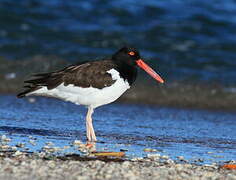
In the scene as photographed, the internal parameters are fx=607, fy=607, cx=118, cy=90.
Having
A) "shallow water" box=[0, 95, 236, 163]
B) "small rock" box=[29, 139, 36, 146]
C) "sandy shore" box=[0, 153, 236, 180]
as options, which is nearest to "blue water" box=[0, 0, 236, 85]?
"shallow water" box=[0, 95, 236, 163]

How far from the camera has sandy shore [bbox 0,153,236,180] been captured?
529 cm

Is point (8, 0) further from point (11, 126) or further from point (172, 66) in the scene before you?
point (11, 126)

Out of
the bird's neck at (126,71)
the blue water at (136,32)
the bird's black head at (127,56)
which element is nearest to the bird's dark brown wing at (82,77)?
the bird's neck at (126,71)

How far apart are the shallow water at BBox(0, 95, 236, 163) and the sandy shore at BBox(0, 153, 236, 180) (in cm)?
58

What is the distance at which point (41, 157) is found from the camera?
20.3 ft

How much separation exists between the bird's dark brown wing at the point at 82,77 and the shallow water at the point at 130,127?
647 mm

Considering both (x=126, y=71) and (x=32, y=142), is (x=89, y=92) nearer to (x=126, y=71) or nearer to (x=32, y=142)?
(x=126, y=71)

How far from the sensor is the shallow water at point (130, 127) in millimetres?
7375

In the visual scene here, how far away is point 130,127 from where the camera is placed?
29.3 feet

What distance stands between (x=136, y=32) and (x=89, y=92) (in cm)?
832

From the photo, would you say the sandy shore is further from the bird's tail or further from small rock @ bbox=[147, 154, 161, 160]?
the bird's tail

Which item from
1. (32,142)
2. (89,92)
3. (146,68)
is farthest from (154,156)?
(146,68)

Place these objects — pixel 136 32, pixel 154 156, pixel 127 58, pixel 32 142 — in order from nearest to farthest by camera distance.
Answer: pixel 154 156, pixel 32 142, pixel 127 58, pixel 136 32

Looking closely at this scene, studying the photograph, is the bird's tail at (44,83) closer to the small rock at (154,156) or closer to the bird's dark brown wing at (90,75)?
the bird's dark brown wing at (90,75)
